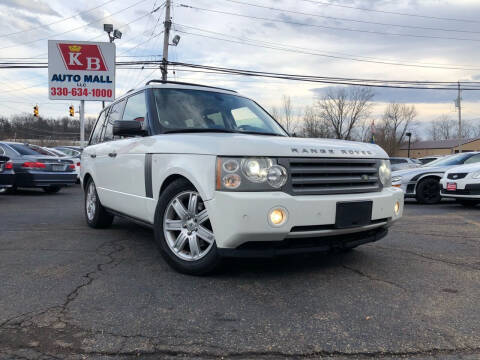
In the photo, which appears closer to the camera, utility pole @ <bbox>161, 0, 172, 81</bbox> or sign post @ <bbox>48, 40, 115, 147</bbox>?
sign post @ <bbox>48, 40, 115, 147</bbox>

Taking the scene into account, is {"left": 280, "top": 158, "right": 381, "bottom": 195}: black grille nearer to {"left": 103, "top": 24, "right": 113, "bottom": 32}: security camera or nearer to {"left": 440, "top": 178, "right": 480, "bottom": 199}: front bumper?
{"left": 440, "top": 178, "right": 480, "bottom": 199}: front bumper

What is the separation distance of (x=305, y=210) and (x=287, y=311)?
0.75 meters

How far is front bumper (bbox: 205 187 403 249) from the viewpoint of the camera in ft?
9.83

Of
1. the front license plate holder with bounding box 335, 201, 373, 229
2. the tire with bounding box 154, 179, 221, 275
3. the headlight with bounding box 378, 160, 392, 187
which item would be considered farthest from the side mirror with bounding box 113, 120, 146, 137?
the headlight with bounding box 378, 160, 392, 187

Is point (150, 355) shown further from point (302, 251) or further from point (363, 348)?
point (302, 251)

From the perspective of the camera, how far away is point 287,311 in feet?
9.12

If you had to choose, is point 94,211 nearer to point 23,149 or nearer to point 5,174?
point 5,174

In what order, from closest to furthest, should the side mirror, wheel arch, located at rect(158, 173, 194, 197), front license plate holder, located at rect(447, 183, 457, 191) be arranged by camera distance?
wheel arch, located at rect(158, 173, 194, 197)
the side mirror
front license plate holder, located at rect(447, 183, 457, 191)

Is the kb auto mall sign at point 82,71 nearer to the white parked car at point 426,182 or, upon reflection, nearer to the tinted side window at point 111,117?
the white parked car at point 426,182

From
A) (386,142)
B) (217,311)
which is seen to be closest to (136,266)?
(217,311)

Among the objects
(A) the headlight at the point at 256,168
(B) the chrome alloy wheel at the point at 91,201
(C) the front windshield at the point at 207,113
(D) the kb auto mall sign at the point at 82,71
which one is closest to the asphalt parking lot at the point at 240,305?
(A) the headlight at the point at 256,168

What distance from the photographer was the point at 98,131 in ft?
20.4

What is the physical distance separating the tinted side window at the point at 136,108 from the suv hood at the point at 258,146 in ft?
2.63

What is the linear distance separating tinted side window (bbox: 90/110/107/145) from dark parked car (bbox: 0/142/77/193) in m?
5.82
